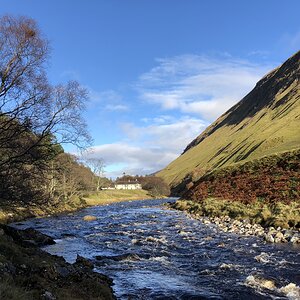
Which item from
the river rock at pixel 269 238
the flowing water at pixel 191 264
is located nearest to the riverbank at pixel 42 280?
the flowing water at pixel 191 264

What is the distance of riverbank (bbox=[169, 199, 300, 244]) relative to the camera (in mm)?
21469

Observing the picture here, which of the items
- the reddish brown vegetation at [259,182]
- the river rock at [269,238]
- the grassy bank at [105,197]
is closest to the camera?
the river rock at [269,238]

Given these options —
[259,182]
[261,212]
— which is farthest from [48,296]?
[259,182]

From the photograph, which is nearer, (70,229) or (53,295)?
(53,295)

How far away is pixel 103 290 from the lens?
10844 millimetres

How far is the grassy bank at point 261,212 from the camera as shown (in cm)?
2441

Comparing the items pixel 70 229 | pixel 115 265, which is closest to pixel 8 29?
pixel 115 265

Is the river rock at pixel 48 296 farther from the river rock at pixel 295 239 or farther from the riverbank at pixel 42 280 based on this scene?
the river rock at pixel 295 239

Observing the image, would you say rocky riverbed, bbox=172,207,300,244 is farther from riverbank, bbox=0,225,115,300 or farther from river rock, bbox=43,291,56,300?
river rock, bbox=43,291,56,300

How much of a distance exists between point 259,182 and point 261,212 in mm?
12872

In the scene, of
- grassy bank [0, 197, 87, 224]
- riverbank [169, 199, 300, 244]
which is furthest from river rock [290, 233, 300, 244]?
grassy bank [0, 197, 87, 224]

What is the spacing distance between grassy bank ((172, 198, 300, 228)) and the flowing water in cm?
372

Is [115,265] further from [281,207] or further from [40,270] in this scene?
[281,207]

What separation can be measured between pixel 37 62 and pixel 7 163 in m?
5.05
